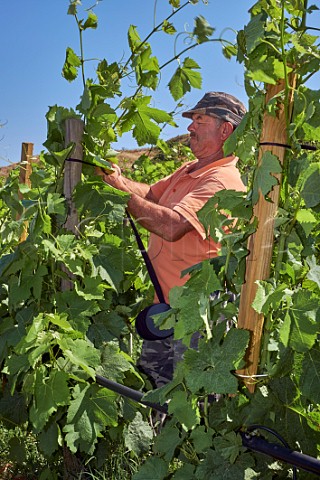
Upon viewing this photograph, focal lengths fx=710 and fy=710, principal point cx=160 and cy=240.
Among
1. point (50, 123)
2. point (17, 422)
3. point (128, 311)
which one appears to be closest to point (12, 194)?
point (50, 123)

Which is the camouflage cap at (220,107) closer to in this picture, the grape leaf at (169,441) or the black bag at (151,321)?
the black bag at (151,321)

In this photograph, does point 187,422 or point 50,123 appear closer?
point 187,422

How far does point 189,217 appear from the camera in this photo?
2945 millimetres

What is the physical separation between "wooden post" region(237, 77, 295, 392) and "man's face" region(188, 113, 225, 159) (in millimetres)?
1473

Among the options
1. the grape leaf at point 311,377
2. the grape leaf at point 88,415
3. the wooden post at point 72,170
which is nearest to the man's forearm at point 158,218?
the wooden post at point 72,170

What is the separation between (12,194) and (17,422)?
1009 millimetres

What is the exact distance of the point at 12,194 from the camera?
3.21 metres

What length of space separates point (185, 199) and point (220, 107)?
55 centimetres

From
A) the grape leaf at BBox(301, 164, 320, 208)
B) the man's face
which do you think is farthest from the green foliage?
the man's face

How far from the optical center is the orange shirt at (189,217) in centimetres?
299

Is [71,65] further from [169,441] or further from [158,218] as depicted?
[169,441]

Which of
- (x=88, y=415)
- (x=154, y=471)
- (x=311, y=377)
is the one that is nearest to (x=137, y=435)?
(x=88, y=415)

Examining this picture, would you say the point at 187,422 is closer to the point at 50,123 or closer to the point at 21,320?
the point at 21,320

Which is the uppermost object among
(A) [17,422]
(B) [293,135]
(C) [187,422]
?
(B) [293,135]
